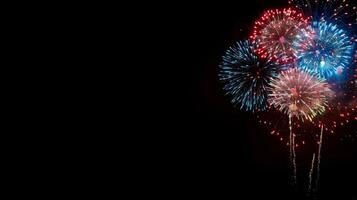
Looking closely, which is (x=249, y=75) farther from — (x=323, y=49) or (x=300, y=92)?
(x=323, y=49)

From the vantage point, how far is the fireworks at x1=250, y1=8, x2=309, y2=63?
8312 mm

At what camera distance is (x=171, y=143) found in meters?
17.8

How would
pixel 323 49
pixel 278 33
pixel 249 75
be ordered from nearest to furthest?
1. pixel 323 49
2. pixel 278 33
3. pixel 249 75

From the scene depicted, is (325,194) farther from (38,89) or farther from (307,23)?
(38,89)

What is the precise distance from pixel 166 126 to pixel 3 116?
24.1ft

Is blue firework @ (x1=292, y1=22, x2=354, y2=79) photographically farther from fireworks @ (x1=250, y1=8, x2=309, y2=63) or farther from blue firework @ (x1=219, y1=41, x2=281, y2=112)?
blue firework @ (x1=219, y1=41, x2=281, y2=112)

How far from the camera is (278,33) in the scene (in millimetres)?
8492

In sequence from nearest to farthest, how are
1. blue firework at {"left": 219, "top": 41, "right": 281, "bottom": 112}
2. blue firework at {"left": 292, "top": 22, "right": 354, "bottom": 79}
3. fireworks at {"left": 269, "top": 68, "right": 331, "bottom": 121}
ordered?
blue firework at {"left": 292, "top": 22, "right": 354, "bottom": 79} < fireworks at {"left": 269, "top": 68, "right": 331, "bottom": 121} < blue firework at {"left": 219, "top": 41, "right": 281, "bottom": 112}

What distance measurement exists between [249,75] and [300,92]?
125 centimetres

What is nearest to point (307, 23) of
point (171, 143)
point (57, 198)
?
point (57, 198)

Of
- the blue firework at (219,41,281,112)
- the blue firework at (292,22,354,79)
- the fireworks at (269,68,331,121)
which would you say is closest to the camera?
the blue firework at (292,22,354,79)

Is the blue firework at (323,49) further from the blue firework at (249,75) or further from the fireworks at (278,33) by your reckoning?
the blue firework at (249,75)

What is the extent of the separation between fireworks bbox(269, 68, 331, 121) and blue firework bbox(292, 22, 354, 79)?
301 mm

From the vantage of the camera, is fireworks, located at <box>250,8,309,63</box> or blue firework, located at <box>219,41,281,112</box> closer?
fireworks, located at <box>250,8,309,63</box>
